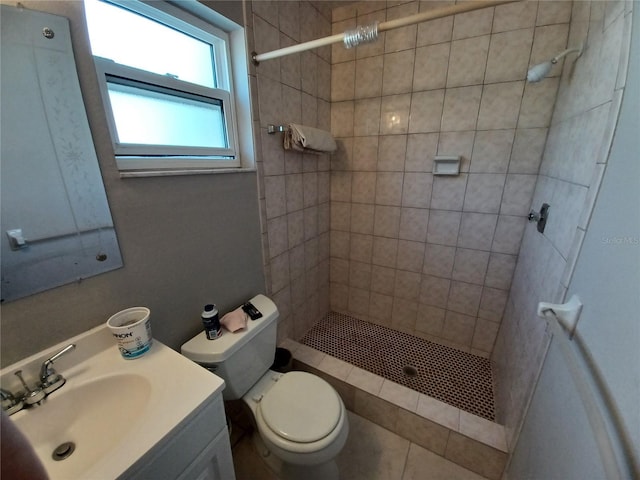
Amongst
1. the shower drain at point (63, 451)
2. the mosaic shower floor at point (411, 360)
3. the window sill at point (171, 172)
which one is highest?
the window sill at point (171, 172)

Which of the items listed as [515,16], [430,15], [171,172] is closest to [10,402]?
[171,172]

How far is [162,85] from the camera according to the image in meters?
1.02

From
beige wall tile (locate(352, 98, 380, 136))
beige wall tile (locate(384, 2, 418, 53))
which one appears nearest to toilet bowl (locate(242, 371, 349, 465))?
beige wall tile (locate(352, 98, 380, 136))

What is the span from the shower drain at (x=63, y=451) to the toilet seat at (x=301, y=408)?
614 mm

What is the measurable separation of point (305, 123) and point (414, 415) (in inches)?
69.6

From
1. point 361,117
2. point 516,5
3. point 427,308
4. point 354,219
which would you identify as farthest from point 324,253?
point 516,5

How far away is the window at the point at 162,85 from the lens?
2.89ft

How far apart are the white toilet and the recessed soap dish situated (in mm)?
1300

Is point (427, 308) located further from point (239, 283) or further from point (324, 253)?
point (239, 283)

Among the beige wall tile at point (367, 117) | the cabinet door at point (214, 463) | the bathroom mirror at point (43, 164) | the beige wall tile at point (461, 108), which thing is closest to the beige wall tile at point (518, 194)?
the beige wall tile at point (461, 108)

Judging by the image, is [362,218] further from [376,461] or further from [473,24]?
[376,461]

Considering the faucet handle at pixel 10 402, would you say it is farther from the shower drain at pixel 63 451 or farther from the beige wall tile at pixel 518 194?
the beige wall tile at pixel 518 194

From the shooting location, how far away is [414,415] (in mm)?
1360

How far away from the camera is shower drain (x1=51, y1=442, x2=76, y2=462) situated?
2.18 ft
